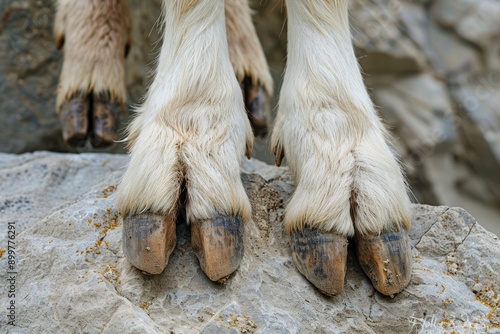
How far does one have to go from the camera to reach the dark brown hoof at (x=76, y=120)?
202cm

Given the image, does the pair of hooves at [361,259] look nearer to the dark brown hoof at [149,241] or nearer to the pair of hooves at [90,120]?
the dark brown hoof at [149,241]

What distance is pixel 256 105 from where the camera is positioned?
1.99 m

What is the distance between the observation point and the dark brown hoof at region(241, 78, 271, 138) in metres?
1.97

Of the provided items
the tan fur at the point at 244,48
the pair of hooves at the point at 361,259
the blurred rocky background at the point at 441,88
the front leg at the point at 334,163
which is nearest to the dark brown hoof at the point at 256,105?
the tan fur at the point at 244,48

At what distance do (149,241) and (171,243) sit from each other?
2.2 inches

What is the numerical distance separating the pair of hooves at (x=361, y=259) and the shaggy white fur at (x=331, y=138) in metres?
Result: 0.02

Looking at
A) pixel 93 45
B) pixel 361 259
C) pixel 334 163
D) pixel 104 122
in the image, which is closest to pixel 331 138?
pixel 334 163

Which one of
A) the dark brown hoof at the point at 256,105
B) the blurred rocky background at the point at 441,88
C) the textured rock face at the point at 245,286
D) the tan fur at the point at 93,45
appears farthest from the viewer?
the blurred rocky background at the point at 441,88

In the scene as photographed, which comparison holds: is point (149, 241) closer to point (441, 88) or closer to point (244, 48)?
point (244, 48)

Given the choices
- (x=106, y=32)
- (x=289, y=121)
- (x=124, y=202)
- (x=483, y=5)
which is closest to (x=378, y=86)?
(x=483, y=5)

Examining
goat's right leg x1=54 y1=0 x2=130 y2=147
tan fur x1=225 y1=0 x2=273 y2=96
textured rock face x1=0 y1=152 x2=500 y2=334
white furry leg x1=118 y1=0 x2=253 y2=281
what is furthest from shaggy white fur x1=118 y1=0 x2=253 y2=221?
goat's right leg x1=54 y1=0 x2=130 y2=147

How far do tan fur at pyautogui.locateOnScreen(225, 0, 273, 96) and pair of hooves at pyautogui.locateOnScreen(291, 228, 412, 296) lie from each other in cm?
80

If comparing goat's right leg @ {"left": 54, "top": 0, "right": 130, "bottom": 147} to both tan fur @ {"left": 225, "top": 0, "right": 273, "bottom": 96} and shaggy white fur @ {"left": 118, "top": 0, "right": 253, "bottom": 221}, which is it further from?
shaggy white fur @ {"left": 118, "top": 0, "right": 253, "bottom": 221}

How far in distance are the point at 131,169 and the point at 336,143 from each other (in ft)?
1.36
